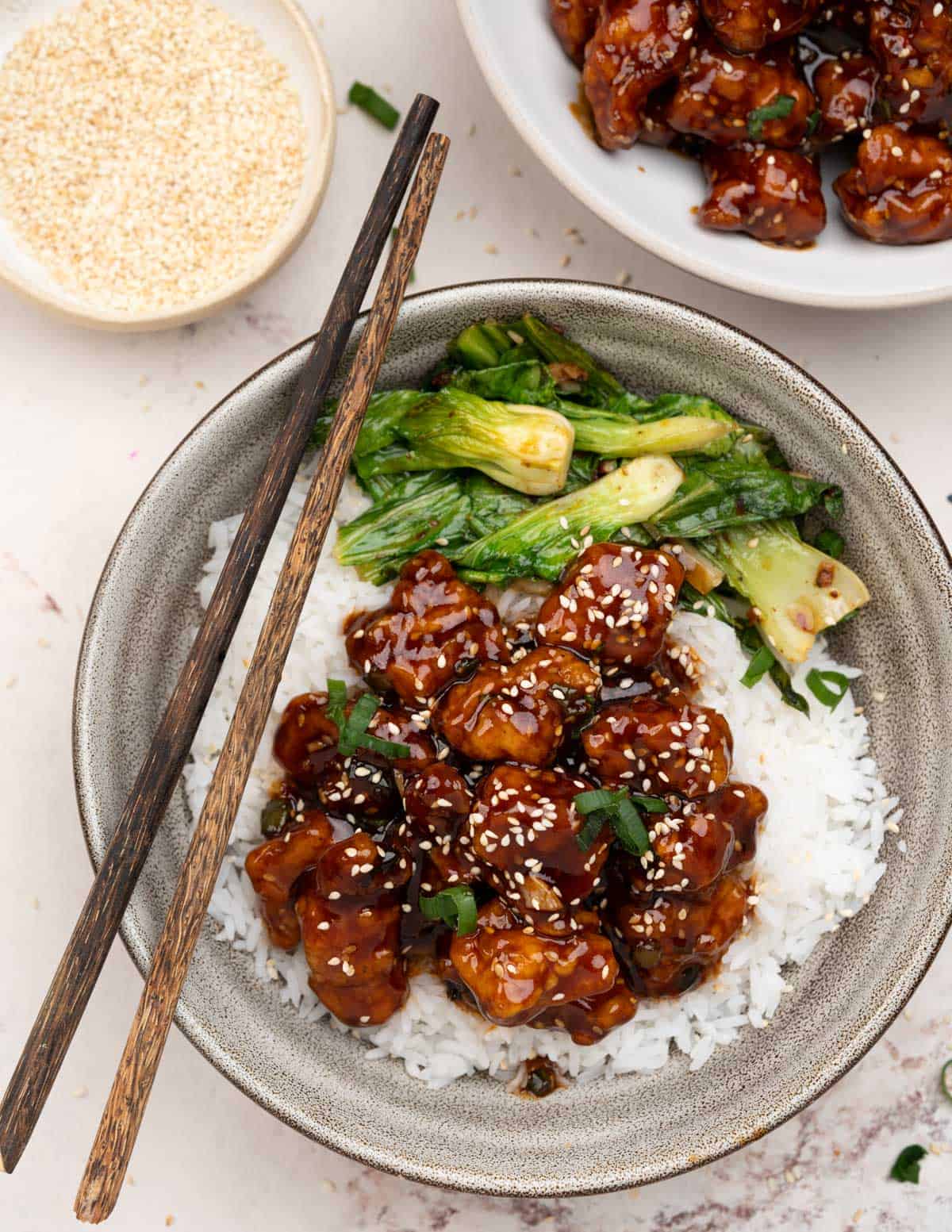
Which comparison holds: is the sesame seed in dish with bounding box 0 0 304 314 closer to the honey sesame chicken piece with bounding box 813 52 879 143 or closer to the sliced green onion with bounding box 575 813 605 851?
the honey sesame chicken piece with bounding box 813 52 879 143

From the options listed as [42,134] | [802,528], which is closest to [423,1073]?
[802,528]

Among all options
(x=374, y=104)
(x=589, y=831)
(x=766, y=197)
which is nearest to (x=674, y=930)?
(x=589, y=831)

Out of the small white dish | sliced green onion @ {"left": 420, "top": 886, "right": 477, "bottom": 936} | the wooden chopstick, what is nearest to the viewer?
the wooden chopstick

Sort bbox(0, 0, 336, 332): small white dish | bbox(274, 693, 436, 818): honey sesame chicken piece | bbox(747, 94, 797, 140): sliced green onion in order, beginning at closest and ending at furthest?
bbox(274, 693, 436, 818): honey sesame chicken piece < bbox(747, 94, 797, 140): sliced green onion < bbox(0, 0, 336, 332): small white dish

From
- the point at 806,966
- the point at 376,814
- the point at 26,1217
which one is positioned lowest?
the point at 26,1217

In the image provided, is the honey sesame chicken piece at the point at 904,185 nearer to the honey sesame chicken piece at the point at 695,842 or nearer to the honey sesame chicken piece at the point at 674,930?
the honey sesame chicken piece at the point at 695,842

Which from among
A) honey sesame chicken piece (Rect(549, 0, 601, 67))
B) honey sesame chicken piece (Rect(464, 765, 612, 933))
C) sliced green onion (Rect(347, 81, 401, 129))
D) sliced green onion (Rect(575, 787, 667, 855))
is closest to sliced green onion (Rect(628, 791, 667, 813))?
sliced green onion (Rect(575, 787, 667, 855))

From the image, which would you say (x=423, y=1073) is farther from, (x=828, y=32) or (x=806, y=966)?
(x=828, y=32)
